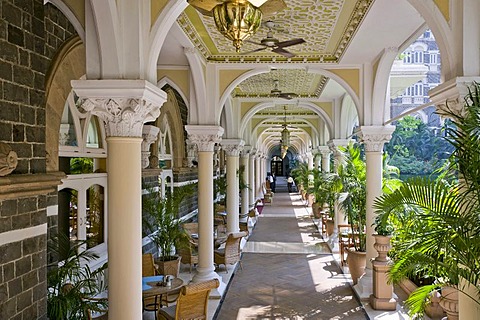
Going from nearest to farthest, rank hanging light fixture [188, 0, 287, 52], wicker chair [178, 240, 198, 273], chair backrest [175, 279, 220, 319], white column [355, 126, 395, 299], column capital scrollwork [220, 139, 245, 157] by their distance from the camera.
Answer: hanging light fixture [188, 0, 287, 52] → chair backrest [175, 279, 220, 319] → white column [355, 126, 395, 299] → wicker chair [178, 240, 198, 273] → column capital scrollwork [220, 139, 245, 157]

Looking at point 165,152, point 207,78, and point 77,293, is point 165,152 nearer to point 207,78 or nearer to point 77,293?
point 207,78

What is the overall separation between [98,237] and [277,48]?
14.3 ft

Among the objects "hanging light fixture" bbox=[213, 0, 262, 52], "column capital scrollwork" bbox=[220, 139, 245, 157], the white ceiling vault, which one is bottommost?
"column capital scrollwork" bbox=[220, 139, 245, 157]

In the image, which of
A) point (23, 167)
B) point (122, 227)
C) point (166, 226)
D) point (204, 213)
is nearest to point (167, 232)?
point (166, 226)

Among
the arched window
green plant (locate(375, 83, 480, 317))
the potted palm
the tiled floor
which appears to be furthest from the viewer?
the potted palm

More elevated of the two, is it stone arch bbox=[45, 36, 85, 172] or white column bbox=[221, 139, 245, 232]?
stone arch bbox=[45, 36, 85, 172]

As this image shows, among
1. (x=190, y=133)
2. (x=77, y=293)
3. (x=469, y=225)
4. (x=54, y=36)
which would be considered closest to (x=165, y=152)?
(x=190, y=133)

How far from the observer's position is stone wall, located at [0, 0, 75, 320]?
3.24m

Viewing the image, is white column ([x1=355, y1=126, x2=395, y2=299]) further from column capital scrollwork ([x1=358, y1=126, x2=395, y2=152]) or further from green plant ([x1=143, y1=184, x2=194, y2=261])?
green plant ([x1=143, y1=184, x2=194, y2=261])

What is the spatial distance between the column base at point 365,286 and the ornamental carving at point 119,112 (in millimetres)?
5351

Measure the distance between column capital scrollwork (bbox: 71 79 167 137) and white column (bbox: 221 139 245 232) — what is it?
23.9ft

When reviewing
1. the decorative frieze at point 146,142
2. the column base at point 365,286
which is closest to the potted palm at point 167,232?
the decorative frieze at point 146,142

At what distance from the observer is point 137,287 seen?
3.89 metres

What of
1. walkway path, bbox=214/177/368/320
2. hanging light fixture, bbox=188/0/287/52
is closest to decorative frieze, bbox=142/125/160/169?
walkway path, bbox=214/177/368/320
